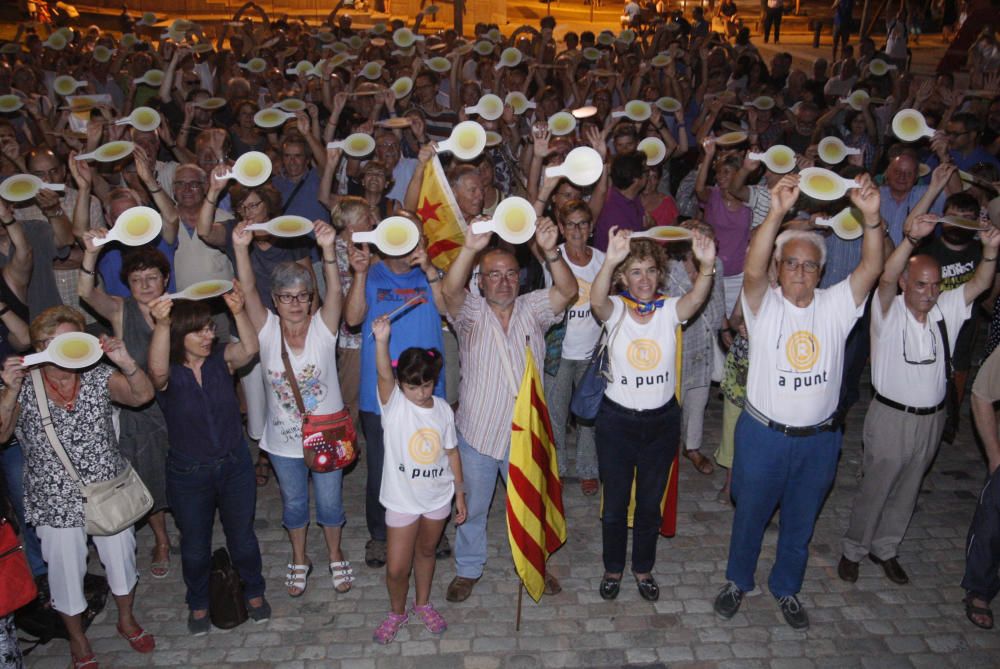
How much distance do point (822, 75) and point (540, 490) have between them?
11554 millimetres

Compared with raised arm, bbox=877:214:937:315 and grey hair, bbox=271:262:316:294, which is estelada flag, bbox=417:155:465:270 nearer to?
grey hair, bbox=271:262:316:294

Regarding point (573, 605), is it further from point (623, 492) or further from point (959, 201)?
point (959, 201)

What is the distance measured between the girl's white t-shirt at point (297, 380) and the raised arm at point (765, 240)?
8.09 feet

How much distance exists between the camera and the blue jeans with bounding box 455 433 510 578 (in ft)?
17.0

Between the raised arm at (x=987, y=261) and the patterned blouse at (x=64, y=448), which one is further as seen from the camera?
the raised arm at (x=987, y=261)

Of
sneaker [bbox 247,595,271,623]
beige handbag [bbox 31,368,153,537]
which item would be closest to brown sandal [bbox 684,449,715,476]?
sneaker [bbox 247,595,271,623]

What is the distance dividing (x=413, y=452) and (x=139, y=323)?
1.95 meters

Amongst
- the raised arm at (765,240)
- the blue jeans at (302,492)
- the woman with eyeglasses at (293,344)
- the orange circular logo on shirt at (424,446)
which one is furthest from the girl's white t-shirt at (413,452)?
the raised arm at (765,240)

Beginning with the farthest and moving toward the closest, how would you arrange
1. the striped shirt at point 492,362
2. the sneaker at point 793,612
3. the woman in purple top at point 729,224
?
the woman in purple top at point 729,224 < the sneaker at point 793,612 < the striped shirt at point 492,362

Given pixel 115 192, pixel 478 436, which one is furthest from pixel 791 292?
pixel 115 192

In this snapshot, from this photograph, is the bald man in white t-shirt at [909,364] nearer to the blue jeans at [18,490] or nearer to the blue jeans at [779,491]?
the blue jeans at [779,491]

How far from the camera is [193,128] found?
954 cm

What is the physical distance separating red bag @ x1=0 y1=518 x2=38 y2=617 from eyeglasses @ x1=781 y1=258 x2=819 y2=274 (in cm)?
421

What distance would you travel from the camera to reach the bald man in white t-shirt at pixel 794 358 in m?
4.65
